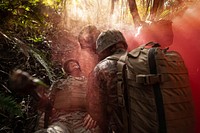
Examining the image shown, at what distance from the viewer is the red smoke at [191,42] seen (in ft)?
9.91

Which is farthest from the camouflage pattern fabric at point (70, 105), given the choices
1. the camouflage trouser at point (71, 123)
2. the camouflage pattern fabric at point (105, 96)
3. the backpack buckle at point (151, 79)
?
the backpack buckle at point (151, 79)

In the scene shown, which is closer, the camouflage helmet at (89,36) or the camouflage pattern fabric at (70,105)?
the camouflage pattern fabric at (70,105)

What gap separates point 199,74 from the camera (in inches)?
121

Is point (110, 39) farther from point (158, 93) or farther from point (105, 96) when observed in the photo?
point (158, 93)

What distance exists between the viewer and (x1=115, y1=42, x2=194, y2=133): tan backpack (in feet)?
7.96

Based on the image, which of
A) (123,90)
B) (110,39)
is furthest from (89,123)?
(110,39)

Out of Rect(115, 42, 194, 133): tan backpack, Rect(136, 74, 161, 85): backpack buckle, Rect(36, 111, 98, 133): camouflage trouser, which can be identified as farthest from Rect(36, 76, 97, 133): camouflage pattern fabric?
Rect(136, 74, 161, 85): backpack buckle

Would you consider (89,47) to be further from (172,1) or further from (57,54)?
(172,1)

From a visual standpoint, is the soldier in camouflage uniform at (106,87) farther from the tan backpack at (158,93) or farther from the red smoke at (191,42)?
the red smoke at (191,42)

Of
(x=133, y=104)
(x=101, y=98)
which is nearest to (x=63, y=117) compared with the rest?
(x=101, y=98)

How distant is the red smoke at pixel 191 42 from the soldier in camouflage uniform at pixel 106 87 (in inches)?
37.7

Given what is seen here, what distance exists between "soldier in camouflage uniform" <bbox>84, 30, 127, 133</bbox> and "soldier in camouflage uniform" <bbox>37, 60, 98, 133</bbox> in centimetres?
49

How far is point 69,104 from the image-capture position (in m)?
4.02

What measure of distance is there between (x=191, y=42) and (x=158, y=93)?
1444 mm
